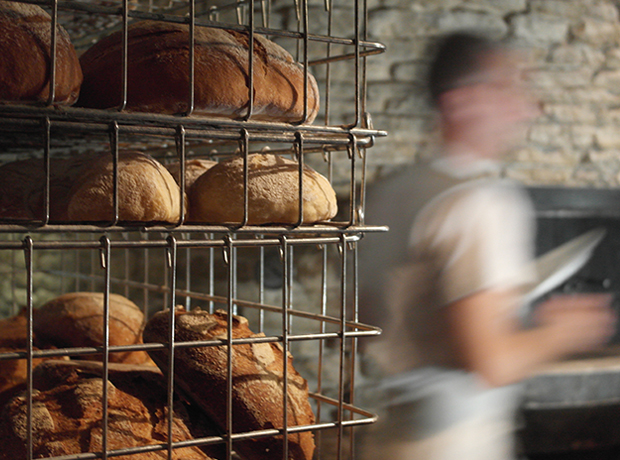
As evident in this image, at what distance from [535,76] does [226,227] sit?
224 centimetres

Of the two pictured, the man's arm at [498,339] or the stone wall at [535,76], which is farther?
the stone wall at [535,76]

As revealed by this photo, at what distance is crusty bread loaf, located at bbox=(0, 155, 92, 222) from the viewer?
0.69 m

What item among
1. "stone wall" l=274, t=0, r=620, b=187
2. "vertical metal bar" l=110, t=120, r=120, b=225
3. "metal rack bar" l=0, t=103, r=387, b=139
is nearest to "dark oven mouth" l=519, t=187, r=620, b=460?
"stone wall" l=274, t=0, r=620, b=187

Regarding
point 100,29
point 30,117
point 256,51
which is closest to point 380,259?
point 100,29

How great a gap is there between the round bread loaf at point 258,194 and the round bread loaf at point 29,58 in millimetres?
174

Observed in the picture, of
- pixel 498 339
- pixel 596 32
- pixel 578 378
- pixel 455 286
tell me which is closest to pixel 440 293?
pixel 455 286

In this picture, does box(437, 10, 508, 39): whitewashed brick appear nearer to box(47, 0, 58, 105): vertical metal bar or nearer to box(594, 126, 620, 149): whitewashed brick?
box(594, 126, 620, 149): whitewashed brick

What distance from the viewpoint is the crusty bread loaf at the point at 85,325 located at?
3.21 ft

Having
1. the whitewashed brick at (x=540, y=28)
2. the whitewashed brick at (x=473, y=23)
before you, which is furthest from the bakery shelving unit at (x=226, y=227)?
the whitewashed brick at (x=540, y=28)

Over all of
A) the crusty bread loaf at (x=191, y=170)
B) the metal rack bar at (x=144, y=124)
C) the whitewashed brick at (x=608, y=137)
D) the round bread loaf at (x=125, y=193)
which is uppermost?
the whitewashed brick at (x=608, y=137)

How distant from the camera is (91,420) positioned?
0.64 m

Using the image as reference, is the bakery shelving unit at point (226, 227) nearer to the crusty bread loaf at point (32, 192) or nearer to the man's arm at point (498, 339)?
the crusty bread loaf at point (32, 192)

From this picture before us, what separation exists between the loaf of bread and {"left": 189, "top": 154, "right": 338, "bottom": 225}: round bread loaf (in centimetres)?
20

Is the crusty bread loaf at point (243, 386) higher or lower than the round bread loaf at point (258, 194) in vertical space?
lower
